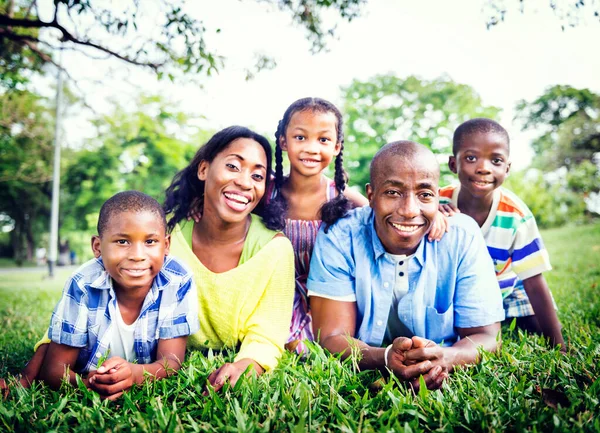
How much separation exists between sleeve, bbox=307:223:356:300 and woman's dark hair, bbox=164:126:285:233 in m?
0.46

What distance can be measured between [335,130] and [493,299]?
5.56 ft

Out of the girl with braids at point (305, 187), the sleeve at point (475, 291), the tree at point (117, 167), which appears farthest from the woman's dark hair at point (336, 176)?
the tree at point (117, 167)

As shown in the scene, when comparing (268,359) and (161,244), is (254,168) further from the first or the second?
(268,359)

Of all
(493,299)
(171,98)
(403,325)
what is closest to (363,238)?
(403,325)

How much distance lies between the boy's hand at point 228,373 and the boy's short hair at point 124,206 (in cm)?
89

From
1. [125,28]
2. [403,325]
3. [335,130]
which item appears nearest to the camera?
[403,325]

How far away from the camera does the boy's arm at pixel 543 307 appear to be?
3.08 meters

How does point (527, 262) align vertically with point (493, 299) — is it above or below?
above

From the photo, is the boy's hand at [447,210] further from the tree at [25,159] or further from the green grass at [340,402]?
the tree at [25,159]

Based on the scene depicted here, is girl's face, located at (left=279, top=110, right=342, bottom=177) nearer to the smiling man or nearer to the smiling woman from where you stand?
the smiling woman

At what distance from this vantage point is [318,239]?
10.1 ft

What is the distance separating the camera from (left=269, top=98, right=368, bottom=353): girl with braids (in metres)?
3.36

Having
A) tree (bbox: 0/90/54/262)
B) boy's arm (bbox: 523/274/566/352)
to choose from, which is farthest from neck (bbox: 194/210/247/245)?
tree (bbox: 0/90/54/262)

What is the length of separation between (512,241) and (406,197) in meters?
1.23
